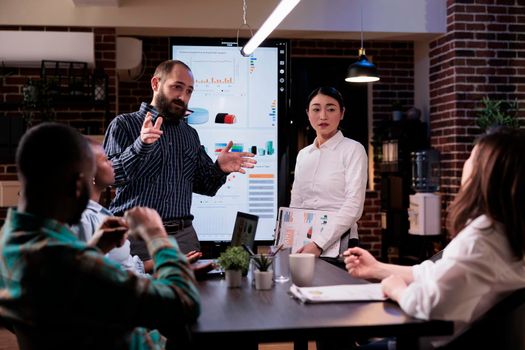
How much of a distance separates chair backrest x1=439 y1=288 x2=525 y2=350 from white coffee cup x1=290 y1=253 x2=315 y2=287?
1.93 feet

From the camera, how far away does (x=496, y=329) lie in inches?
57.4

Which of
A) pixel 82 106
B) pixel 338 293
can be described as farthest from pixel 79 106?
pixel 338 293

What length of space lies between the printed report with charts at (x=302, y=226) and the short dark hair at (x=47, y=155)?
1942mm

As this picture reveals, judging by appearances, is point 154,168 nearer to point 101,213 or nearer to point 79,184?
point 101,213

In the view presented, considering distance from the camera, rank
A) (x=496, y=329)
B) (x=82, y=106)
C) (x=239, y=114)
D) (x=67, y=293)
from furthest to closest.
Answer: (x=82, y=106)
(x=239, y=114)
(x=496, y=329)
(x=67, y=293)

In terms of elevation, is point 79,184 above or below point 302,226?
above

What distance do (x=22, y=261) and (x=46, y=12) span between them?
4.94 m

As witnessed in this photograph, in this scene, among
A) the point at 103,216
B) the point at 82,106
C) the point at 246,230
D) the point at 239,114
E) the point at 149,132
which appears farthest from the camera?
the point at 82,106

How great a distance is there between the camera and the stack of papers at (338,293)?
1709 mm

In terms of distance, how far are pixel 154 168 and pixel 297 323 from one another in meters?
1.63

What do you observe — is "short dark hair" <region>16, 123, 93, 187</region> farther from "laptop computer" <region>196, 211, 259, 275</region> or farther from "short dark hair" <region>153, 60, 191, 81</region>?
"short dark hair" <region>153, 60, 191, 81</region>

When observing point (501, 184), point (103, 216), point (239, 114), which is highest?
point (239, 114)

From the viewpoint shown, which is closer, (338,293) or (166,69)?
(338,293)

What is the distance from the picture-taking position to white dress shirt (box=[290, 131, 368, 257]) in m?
3.13
